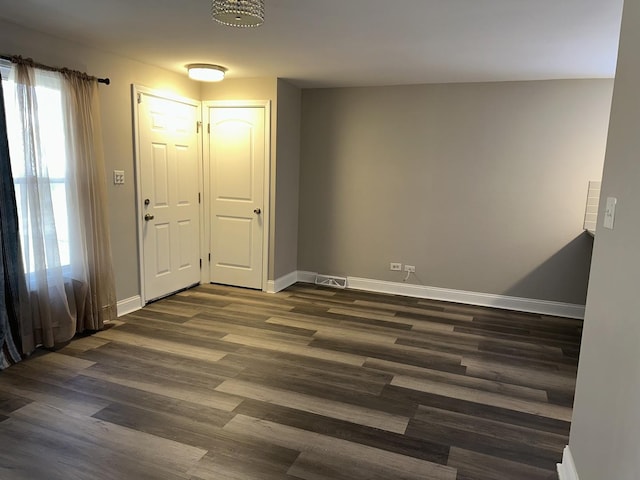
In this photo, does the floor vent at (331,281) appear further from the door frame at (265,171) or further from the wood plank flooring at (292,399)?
the wood plank flooring at (292,399)

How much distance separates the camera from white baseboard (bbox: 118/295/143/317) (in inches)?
161

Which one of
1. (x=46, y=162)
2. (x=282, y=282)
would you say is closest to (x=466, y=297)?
(x=282, y=282)

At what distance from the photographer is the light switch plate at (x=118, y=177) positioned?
3892 mm

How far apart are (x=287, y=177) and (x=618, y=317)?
12.8 ft

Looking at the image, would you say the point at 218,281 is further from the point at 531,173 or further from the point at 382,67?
the point at 531,173

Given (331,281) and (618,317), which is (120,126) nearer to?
(331,281)

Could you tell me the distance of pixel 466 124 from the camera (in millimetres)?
4629

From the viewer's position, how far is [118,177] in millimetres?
3924

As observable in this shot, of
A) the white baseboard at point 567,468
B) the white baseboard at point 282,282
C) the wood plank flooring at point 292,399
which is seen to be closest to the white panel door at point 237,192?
the white baseboard at point 282,282

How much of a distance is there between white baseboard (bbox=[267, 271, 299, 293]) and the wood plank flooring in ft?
2.60

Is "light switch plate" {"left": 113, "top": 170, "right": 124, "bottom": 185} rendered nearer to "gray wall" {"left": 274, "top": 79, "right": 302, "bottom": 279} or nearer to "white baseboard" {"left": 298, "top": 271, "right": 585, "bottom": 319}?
"gray wall" {"left": 274, "top": 79, "right": 302, "bottom": 279}

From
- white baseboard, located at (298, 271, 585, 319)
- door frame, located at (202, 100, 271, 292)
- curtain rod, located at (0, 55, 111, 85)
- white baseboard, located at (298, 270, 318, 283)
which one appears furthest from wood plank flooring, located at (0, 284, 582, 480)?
curtain rod, located at (0, 55, 111, 85)

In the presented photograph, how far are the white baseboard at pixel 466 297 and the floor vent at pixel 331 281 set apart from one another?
61 millimetres

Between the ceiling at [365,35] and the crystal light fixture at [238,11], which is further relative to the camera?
the ceiling at [365,35]
